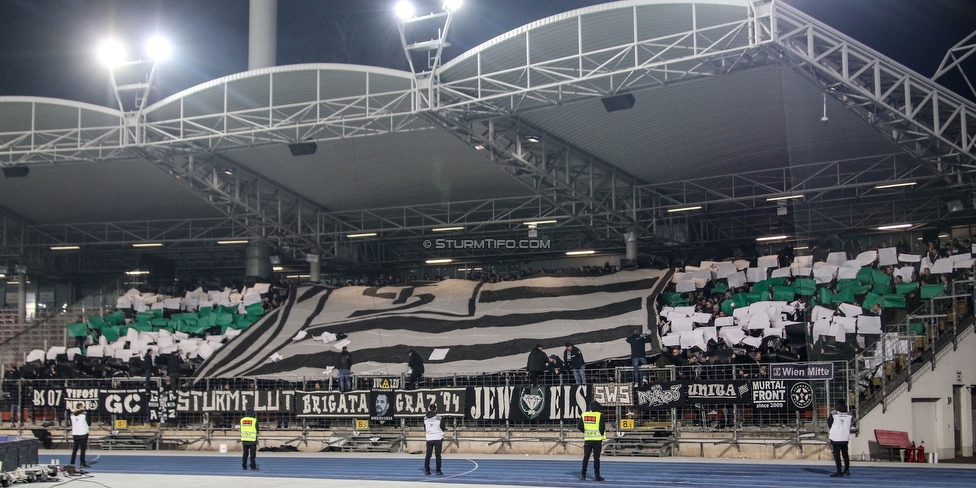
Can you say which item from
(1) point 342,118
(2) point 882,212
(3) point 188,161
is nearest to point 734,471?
(1) point 342,118

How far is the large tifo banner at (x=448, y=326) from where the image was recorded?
2897cm

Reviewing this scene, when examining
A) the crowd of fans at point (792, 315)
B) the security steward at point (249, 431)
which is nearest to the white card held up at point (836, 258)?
the crowd of fans at point (792, 315)

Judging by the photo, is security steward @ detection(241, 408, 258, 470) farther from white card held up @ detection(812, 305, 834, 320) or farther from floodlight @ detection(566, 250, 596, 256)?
floodlight @ detection(566, 250, 596, 256)

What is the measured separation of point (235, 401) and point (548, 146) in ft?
38.5

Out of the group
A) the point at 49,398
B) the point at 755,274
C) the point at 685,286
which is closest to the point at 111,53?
the point at 49,398

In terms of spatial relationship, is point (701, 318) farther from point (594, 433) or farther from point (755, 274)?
point (594, 433)

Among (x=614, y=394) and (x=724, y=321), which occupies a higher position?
(x=724, y=321)

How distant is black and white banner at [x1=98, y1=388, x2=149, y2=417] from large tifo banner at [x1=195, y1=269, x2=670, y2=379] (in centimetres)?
270

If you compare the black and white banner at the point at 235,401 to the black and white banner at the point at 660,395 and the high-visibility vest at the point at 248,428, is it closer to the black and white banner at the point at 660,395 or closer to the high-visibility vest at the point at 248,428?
the high-visibility vest at the point at 248,428

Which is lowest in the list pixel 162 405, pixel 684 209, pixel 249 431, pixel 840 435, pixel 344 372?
pixel 162 405

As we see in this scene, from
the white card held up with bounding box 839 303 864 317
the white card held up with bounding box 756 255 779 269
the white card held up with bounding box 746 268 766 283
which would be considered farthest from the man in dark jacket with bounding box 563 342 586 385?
the white card held up with bounding box 756 255 779 269

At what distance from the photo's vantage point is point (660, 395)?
72.9 ft

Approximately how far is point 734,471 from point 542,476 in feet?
12.3

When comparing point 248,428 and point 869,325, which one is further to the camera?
point 869,325
